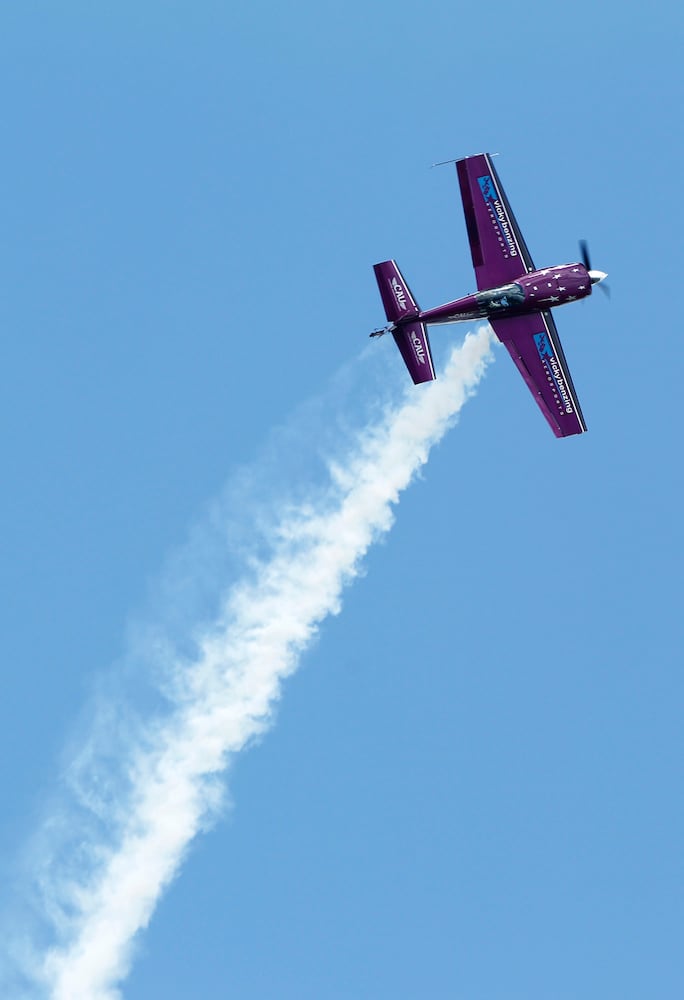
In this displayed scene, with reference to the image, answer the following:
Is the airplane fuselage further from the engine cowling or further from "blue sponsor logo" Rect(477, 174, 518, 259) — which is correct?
"blue sponsor logo" Rect(477, 174, 518, 259)

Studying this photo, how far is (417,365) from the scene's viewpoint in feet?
198

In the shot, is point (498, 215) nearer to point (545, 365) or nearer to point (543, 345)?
point (543, 345)

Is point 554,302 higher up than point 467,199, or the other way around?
point 467,199

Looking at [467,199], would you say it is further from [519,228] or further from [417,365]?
[417,365]

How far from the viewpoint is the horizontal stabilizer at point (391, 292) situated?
198ft

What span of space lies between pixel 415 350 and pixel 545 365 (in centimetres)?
689

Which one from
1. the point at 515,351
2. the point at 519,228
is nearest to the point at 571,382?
the point at 515,351

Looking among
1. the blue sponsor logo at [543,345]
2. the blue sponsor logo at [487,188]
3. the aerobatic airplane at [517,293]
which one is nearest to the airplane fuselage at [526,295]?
the aerobatic airplane at [517,293]

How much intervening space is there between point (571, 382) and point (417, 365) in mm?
8085

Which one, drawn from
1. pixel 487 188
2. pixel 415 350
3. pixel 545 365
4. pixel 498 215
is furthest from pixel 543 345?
pixel 487 188

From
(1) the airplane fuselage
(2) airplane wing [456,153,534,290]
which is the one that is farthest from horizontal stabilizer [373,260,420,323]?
(2) airplane wing [456,153,534,290]

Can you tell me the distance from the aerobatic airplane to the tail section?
100 cm

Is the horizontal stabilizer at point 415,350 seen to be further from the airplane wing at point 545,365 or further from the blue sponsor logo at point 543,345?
the blue sponsor logo at point 543,345

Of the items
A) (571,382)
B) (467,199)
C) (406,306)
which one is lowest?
(571,382)
